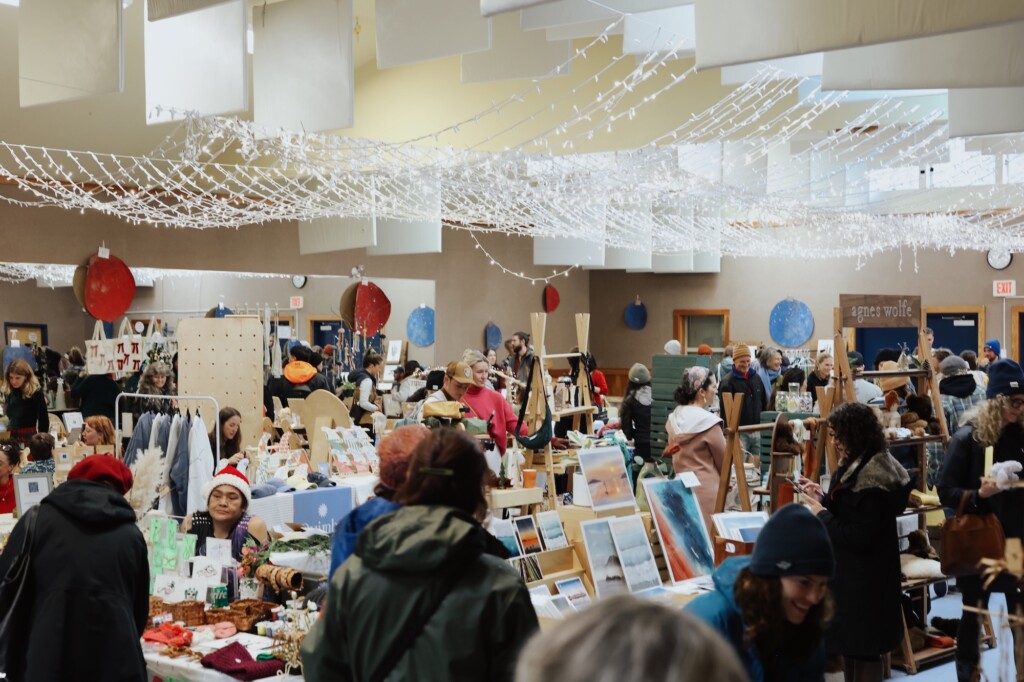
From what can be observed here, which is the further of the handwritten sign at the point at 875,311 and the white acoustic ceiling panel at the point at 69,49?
the handwritten sign at the point at 875,311

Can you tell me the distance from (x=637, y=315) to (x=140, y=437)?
12843mm

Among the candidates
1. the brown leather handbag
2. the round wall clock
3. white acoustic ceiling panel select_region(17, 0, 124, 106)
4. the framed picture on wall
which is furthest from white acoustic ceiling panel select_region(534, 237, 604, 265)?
the brown leather handbag

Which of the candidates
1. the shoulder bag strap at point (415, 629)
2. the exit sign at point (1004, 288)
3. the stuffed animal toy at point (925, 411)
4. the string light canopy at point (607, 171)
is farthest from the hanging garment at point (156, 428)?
the exit sign at point (1004, 288)

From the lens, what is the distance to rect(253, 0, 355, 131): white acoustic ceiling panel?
593 cm

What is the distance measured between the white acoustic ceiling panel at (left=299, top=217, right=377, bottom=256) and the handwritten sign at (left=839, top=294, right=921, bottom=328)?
608 cm

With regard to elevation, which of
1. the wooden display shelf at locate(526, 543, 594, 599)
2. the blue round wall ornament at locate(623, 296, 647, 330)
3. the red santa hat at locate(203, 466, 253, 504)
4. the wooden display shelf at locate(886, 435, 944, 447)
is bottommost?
the wooden display shelf at locate(526, 543, 594, 599)

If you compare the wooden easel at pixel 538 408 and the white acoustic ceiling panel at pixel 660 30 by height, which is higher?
the white acoustic ceiling panel at pixel 660 30

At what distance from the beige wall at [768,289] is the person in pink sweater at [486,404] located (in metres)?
10.1

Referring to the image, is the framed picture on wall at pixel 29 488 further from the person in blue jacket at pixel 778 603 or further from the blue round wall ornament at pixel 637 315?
the blue round wall ornament at pixel 637 315

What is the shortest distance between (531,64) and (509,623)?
5.02 metres

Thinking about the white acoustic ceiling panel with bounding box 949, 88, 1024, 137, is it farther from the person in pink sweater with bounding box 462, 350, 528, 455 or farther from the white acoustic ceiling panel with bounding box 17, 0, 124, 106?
the white acoustic ceiling panel with bounding box 17, 0, 124, 106

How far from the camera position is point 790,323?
1717cm

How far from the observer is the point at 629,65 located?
882 cm

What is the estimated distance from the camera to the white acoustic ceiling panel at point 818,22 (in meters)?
3.64
